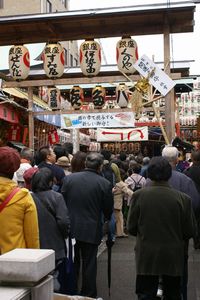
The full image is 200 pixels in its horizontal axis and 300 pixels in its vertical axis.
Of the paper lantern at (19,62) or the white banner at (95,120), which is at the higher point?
the paper lantern at (19,62)

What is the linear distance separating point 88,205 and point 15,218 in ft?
6.67

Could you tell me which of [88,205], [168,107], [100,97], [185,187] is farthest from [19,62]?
[185,187]

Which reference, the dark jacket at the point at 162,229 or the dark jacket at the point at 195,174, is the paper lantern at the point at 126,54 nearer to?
the dark jacket at the point at 195,174

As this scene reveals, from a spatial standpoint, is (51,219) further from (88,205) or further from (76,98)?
(76,98)

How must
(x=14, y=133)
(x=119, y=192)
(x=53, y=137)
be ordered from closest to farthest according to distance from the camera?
(x=119, y=192) → (x=14, y=133) → (x=53, y=137)

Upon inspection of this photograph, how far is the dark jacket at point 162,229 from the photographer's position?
495 centimetres

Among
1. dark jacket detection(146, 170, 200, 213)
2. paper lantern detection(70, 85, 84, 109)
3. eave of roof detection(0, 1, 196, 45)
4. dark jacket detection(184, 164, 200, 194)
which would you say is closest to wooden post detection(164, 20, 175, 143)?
eave of roof detection(0, 1, 196, 45)

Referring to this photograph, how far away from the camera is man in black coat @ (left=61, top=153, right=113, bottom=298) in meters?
6.34

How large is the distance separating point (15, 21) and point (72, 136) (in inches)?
434

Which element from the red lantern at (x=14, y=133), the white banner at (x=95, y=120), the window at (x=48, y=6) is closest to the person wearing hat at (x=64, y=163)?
the white banner at (x=95, y=120)

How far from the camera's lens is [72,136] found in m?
→ 24.6

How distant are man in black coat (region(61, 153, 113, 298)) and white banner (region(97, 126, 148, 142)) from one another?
60.7 feet

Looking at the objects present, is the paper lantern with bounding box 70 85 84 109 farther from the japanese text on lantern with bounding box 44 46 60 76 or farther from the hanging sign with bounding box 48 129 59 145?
the hanging sign with bounding box 48 129 59 145

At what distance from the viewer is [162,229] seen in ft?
16.2
